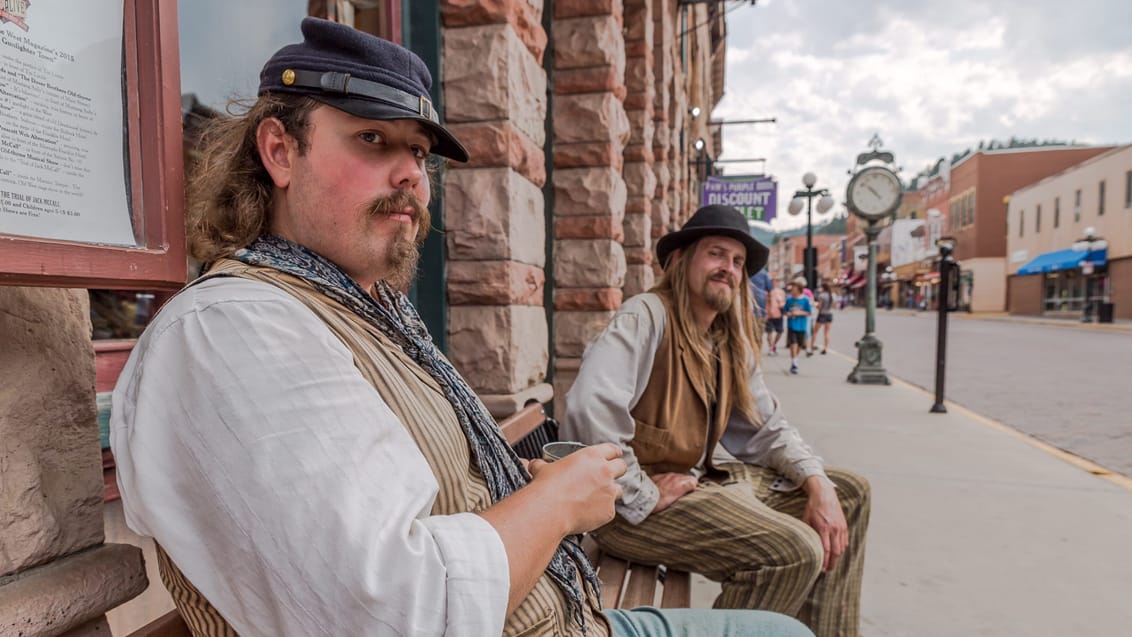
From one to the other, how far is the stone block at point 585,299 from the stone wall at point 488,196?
158 cm

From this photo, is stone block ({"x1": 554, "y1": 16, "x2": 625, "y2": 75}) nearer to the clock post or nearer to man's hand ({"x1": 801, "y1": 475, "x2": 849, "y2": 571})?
man's hand ({"x1": 801, "y1": 475, "x2": 849, "y2": 571})

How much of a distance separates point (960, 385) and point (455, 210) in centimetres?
926

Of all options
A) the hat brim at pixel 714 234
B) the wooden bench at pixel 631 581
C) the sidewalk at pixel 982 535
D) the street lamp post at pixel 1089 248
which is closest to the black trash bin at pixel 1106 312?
the street lamp post at pixel 1089 248

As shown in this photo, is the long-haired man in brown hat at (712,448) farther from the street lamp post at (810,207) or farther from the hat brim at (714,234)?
the street lamp post at (810,207)

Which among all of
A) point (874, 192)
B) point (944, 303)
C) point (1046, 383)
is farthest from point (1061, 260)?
point (944, 303)

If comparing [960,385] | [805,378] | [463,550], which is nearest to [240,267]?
[463,550]

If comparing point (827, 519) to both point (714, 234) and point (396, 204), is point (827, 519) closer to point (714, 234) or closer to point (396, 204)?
point (714, 234)

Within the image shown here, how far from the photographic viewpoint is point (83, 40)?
3.35 ft

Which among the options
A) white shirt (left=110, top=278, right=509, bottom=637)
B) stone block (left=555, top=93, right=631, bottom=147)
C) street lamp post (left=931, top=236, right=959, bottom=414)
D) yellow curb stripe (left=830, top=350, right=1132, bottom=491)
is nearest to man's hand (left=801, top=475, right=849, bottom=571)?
white shirt (left=110, top=278, right=509, bottom=637)

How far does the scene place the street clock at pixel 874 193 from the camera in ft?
31.8

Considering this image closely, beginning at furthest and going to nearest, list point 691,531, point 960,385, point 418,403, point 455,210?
point 960,385 → point 455,210 → point 691,531 → point 418,403

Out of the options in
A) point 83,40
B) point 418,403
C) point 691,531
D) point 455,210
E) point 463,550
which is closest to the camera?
point 463,550

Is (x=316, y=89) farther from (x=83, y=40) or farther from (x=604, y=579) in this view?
(x=604, y=579)

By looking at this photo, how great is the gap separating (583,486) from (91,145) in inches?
39.5
